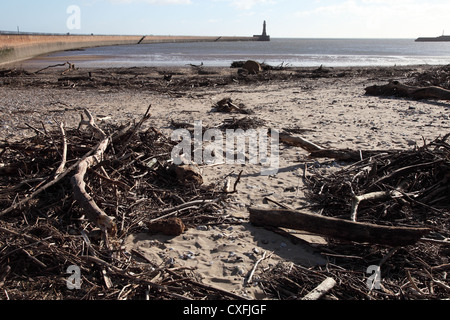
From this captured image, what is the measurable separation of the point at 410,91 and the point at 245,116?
5.78 metres

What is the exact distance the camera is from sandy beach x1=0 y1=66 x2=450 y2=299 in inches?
121

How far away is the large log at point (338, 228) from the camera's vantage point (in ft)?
9.22

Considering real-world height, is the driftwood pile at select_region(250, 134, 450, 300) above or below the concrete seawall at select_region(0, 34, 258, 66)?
Result: below

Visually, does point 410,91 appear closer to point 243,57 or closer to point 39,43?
point 243,57

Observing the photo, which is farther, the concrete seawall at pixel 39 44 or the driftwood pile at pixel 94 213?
the concrete seawall at pixel 39 44

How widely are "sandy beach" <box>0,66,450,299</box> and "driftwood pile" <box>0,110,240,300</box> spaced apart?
0.76ft

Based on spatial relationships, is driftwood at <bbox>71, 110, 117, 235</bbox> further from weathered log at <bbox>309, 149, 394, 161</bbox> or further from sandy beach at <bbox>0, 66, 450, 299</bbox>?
weathered log at <bbox>309, 149, 394, 161</bbox>

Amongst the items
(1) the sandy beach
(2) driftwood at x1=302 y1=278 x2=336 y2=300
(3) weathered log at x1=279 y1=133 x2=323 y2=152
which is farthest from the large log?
(3) weathered log at x1=279 y1=133 x2=323 y2=152

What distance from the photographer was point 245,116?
862cm

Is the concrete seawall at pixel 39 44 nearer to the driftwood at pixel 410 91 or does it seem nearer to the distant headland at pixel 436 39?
the driftwood at pixel 410 91

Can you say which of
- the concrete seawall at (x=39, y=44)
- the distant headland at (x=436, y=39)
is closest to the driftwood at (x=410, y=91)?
the concrete seawall at (x=39, y=44)

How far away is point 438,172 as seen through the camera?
403cm

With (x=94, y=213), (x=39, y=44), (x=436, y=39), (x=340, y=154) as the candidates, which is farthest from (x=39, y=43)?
(x=436, y=39)

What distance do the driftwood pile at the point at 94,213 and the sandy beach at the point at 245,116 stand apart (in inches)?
9.2
